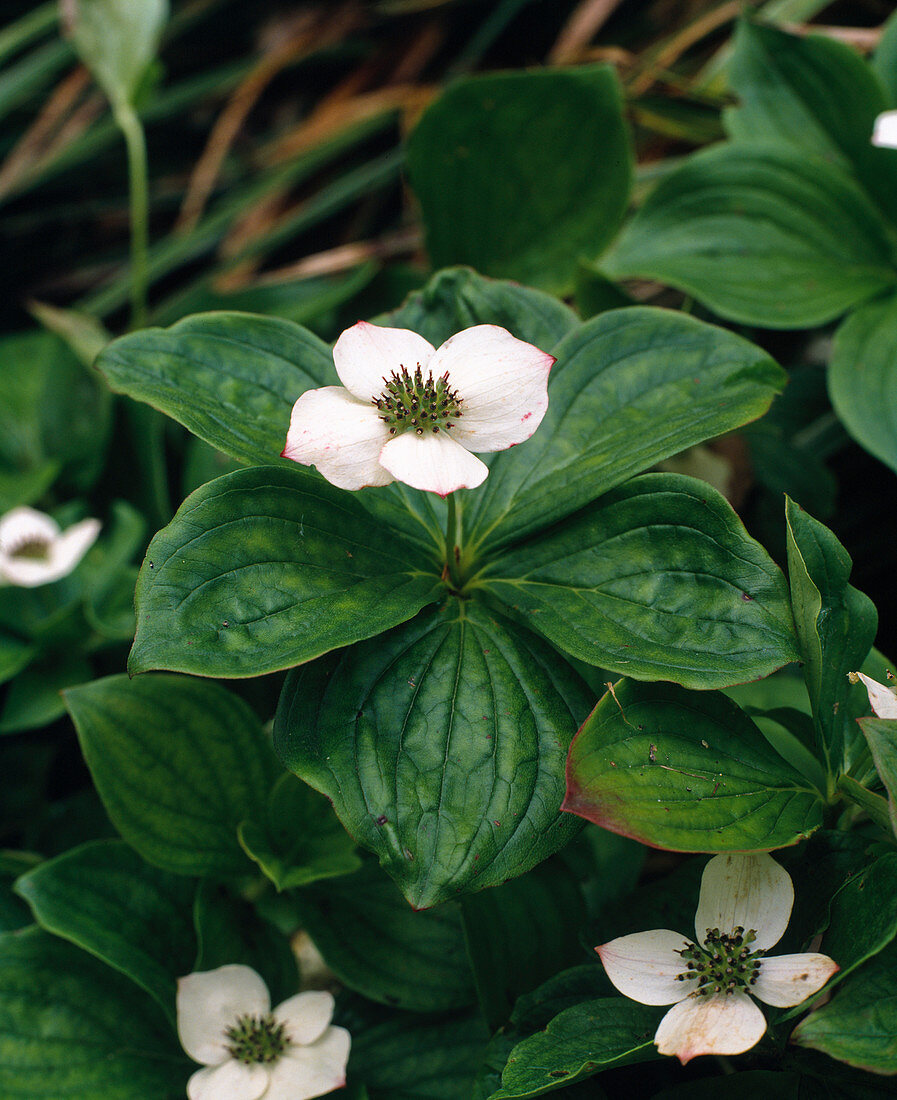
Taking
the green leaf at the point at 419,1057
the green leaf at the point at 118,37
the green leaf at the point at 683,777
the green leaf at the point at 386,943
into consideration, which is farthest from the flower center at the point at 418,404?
the green leaf at the point at 118,37

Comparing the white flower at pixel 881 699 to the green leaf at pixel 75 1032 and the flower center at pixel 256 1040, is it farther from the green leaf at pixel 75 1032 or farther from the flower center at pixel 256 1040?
the green leaf at pixel 75 1032

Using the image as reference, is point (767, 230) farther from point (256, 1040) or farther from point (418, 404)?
point (256, 1040)

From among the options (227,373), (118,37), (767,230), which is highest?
(118,37)

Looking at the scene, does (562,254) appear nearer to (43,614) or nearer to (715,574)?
(715,574)

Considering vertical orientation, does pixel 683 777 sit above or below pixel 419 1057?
above

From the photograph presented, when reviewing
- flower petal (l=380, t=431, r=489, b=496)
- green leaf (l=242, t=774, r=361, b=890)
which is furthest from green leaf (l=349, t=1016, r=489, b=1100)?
flower petal (l=380, t=431, r=489, b=496)

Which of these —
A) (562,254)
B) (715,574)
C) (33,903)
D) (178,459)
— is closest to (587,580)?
(715,574)

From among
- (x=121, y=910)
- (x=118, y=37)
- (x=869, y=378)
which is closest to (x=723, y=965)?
(x=121, y=910)
